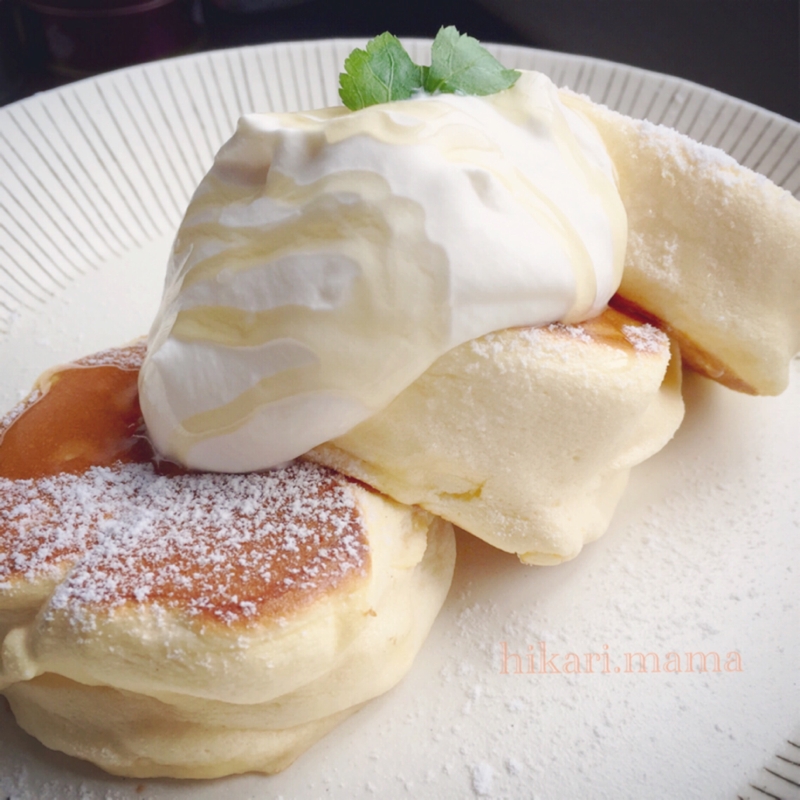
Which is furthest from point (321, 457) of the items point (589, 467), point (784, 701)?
point (784, 701)

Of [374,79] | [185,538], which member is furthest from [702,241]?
[185,538]

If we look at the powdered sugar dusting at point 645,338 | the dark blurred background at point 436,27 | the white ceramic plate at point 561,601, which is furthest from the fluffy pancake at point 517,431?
the dark blurred background at point 436,27

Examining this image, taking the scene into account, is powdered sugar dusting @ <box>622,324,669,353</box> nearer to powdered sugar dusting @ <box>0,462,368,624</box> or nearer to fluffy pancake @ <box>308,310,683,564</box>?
fluffy pancake @ <box>308,310,683,564</box>

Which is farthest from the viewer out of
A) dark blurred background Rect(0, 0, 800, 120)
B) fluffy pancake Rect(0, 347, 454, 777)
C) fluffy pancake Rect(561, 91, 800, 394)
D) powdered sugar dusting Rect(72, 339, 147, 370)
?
dark blurred background Rect(0, 0, 800, 120)

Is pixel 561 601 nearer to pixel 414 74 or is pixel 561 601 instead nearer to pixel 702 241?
pixel 702 241

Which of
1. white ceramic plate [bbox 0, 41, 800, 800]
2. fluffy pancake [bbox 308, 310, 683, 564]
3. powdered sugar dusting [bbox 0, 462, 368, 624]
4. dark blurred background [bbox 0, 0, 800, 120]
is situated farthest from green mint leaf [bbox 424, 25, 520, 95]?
dark blurred background [bbox 0, 0, 800, 120]

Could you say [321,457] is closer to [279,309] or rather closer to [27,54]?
[279,309]

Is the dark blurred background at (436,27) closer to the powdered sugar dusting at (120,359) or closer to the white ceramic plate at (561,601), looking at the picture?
the white ceramic plate at (561,601)
